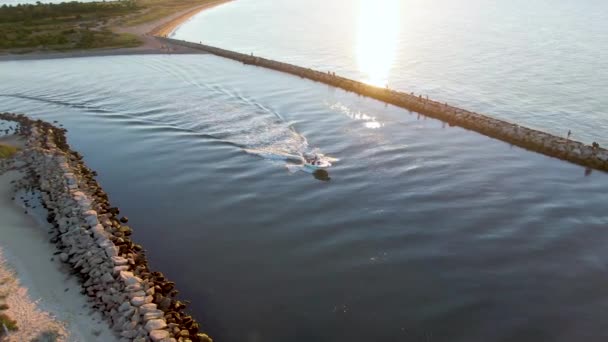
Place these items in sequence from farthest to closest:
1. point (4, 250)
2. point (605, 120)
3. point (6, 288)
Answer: point (605, 120), point (4, 250), point (6, 288)

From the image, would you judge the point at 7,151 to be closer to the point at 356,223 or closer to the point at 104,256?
the point at 104,256

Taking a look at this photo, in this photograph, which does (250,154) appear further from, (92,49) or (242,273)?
(92,49)

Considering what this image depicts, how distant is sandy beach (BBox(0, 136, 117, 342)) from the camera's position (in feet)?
58.9

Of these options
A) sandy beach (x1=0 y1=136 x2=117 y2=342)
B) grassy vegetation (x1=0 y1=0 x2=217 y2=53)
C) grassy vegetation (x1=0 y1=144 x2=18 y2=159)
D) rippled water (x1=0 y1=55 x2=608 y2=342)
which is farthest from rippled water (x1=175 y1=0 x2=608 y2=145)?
grassy vegetation (x1=0 y1=144 x2=18 y2=159)

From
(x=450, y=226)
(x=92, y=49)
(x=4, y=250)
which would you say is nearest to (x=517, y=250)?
(x=450, y=226)

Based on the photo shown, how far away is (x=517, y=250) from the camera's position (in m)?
25.4

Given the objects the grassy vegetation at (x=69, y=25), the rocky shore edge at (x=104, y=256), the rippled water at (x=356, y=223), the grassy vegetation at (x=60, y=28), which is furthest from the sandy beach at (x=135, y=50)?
the rocky shore edge at (x=104, y=256)

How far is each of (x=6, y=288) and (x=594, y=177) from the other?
3904 cm

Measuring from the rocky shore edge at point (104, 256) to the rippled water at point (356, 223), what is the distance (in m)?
1.41

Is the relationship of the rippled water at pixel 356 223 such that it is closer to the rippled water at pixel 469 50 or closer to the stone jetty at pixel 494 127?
the stone jetty at pixel 494 127

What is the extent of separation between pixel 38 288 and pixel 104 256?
308 cm

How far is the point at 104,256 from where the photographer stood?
22328mm

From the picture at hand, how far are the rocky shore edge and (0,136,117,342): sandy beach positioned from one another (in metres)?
0.48

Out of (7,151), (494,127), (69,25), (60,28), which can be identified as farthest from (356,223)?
(69,25)
